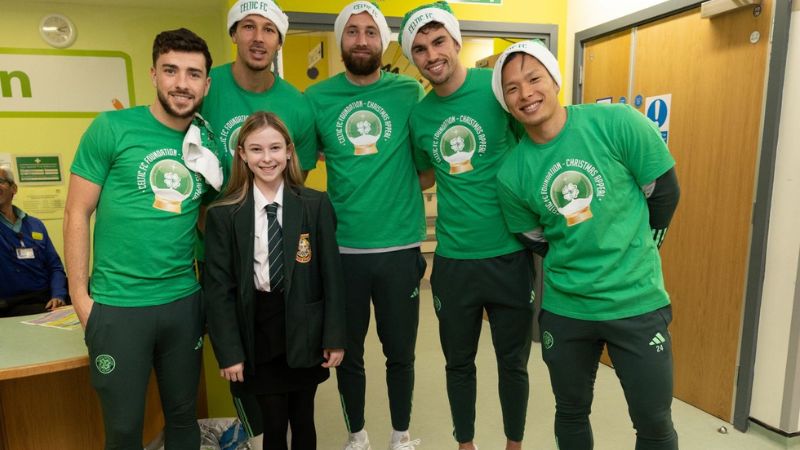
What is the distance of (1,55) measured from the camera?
→ 3721mm

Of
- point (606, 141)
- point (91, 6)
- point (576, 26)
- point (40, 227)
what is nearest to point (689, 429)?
point (606, 141)

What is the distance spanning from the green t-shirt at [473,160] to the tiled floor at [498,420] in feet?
3.63

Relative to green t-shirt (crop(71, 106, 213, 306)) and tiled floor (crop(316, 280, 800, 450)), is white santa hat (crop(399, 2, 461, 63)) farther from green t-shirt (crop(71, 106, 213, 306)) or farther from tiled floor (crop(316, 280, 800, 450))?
tiled floor (crop(316, 280, 800, 450))

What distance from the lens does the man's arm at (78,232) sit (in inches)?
64.6

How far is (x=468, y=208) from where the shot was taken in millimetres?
1949

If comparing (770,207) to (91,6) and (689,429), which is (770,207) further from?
(91,6)

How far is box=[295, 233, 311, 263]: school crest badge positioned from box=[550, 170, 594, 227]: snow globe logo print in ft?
2.61

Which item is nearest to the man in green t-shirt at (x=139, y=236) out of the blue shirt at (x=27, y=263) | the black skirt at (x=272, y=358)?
the black skirt at (x=272, y=358)

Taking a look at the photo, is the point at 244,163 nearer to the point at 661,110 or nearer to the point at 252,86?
the point at 252,86

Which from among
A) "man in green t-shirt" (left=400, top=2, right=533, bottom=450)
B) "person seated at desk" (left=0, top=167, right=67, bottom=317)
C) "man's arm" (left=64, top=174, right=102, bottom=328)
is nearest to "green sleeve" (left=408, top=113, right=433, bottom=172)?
"man in green t-shirt" (left=400, top=2, right=533, bottom=450)

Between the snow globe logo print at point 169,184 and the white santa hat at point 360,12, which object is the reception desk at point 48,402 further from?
the white santa hat at point 360,12

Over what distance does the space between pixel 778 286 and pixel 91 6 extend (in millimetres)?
4608

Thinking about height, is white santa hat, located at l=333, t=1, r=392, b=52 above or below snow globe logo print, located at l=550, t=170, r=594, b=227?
above

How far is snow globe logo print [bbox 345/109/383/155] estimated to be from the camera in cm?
208
